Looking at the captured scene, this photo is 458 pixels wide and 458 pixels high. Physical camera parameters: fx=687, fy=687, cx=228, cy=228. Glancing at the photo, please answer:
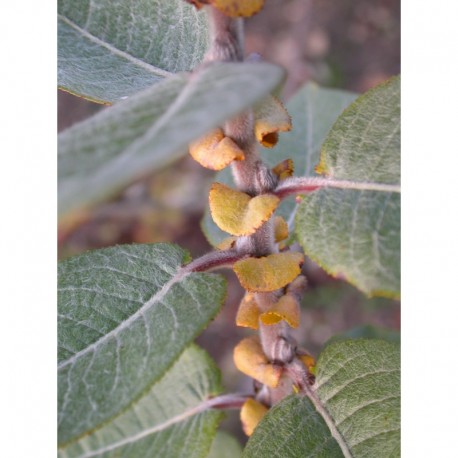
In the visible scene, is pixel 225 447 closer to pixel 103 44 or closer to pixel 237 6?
pixel 103 44

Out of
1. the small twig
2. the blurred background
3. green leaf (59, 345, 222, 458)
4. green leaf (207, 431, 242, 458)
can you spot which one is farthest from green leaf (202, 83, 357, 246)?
the blurred background

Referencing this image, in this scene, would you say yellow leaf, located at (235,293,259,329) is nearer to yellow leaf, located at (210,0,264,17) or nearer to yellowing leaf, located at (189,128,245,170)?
yellowing leaf, located at (189,128,245,170)

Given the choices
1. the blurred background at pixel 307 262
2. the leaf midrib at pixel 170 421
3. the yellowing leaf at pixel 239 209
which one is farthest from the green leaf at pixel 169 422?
the blurred background at pixel 307 262

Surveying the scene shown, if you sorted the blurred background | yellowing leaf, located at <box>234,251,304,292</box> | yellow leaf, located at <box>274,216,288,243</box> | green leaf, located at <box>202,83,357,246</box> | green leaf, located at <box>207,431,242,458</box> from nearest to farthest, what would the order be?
yellowing leaf, located at <box>234,251,304,292</box>
yellow leaf, located at <box>274,216,288,243</box>
green leaf, located at <box>202,83,357,246</box>
green leaf, located at <box>207,431,242,458</box>
the blurred background

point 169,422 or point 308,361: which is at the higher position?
point 308,361

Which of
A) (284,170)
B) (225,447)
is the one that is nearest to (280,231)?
(284,170)

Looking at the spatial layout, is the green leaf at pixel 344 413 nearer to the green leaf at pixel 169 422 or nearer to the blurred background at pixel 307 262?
the green leaf at pixel 169 422

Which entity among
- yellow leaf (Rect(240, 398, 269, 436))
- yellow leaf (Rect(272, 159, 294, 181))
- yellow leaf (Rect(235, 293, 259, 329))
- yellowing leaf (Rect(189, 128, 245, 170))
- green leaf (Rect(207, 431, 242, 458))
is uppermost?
yellowing leaf (Rect(189, 128, 245, 170))
